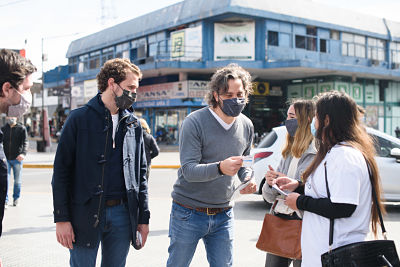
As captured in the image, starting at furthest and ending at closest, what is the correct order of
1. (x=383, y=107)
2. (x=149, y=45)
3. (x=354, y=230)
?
1. (x=383, y=107)
2. (x=149, y=45)
3. (x=354, y=230)

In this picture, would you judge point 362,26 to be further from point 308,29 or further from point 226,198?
point 226,198

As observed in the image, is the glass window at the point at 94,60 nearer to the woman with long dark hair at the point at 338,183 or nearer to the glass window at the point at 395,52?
the glass window at the point at 395,52

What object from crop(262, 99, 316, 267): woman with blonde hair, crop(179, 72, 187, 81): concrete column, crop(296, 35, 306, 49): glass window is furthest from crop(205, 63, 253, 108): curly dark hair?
crop(296, 35, 306, 49): glass window

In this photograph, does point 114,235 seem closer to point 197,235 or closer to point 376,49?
point 197,235

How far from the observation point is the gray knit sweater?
2914 mm

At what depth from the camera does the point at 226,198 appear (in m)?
3.06

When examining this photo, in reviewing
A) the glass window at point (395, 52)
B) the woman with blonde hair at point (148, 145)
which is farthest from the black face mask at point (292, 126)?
the glass window at point (395, 52)

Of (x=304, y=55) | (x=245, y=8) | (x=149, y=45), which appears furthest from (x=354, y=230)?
(x=149, y=45)

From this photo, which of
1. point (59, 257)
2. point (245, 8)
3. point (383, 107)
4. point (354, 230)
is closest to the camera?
point (354, 230)

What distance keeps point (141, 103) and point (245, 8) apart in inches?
447

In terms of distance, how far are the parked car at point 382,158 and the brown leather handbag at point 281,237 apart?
4.34 metres

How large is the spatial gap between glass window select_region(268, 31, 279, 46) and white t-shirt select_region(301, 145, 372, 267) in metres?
25.0

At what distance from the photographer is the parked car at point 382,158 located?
7.70 m

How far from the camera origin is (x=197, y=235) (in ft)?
9.83
